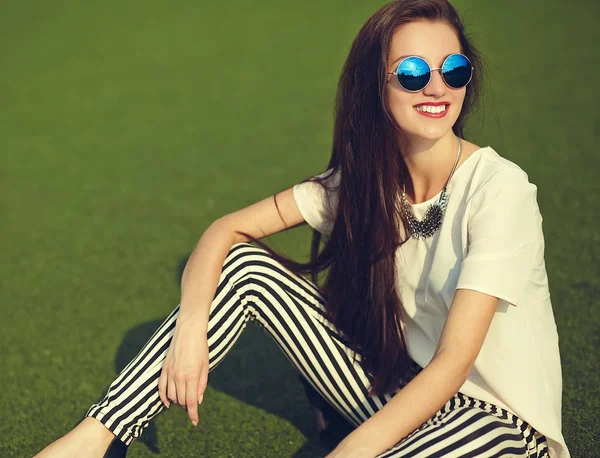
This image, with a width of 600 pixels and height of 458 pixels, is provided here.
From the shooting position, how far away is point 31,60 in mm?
9430

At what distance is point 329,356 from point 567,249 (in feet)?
7.37

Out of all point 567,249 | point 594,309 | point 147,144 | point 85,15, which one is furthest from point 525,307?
point 85,15

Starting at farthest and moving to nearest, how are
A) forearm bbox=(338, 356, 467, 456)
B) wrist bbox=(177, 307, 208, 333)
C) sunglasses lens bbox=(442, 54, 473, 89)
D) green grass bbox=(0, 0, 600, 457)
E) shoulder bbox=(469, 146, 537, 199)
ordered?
green grass bbox=(0, 0, 600, 457) → wrist bbox=(177, 307, 208, 333) → sunglasses lens bbox=(442, 54, 473, 89) → shoulder bbox=(469, 146, 537, 199) → forearm bbox=(338, 356, 467, 456)

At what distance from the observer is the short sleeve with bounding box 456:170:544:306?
236 cm

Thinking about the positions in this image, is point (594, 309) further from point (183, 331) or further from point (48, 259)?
point (48, 259)

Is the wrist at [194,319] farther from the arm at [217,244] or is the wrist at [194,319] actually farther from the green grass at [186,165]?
the green grass at [186,165]

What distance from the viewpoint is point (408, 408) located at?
7.71ft

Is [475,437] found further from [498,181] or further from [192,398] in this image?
[192,398]

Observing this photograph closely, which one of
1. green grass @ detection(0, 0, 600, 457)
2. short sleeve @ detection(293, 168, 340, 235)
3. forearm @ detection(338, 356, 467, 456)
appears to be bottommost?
green grass @ detection(0, 0, 600, 457)

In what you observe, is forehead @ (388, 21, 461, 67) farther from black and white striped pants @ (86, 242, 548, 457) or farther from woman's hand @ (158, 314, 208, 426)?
woman's hand @ (158, 314, 208, 426)

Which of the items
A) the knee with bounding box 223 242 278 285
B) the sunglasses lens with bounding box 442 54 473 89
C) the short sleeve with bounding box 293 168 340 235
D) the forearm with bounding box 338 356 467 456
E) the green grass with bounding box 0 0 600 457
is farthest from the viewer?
the green grass with bounding box 0 0 600 457

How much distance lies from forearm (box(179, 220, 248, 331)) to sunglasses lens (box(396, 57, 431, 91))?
2.73 ft

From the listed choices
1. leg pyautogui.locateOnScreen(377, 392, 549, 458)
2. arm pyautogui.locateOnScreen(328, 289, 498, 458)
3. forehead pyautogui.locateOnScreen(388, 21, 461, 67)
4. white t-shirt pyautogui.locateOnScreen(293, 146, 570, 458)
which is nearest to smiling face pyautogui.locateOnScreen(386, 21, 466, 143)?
forehead pyautogui.locateOnScreen(388, 21, 461, 67)

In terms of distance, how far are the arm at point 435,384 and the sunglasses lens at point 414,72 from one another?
65 centimetres
